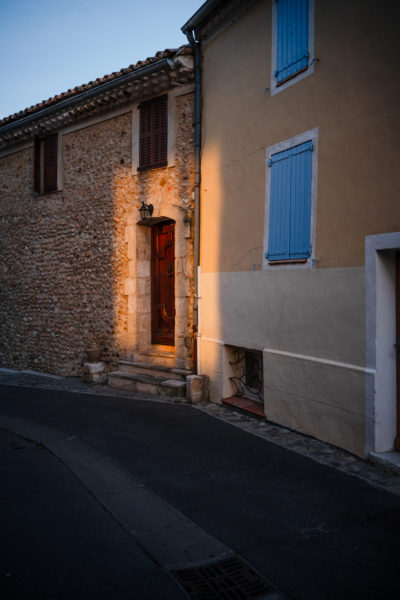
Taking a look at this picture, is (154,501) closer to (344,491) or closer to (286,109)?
(344,491)

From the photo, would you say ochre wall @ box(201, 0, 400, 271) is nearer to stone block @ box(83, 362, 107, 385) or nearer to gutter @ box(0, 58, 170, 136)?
gutter @ box(0, 58, 170, 136)

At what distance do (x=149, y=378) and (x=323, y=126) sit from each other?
5186 millimetres

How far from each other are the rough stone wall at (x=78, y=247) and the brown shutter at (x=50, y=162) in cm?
29

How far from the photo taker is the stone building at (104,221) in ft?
27.6

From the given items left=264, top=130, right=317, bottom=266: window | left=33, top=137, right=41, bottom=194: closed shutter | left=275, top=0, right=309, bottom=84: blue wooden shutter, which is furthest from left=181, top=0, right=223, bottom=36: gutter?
left=33, top=137, right=41, bottom=194: closed shutter

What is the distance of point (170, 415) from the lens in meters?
6.81

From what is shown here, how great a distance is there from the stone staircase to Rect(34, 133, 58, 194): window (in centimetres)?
479

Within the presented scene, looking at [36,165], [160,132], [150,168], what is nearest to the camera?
[160,132]

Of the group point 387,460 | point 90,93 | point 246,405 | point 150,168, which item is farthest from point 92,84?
point 387,460

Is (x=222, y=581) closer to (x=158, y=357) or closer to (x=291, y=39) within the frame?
(x=291, y=39)

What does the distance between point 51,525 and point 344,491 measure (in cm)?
249

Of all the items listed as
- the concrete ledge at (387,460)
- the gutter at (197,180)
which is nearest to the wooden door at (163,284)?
the gutter at (197,180)

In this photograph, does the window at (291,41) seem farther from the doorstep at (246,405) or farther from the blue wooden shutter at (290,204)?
the doorstep at (246,405)

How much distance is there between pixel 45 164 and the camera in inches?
437
